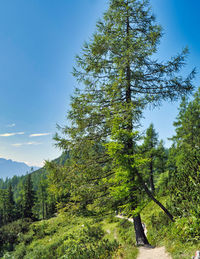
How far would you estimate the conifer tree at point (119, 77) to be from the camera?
757 centimetres

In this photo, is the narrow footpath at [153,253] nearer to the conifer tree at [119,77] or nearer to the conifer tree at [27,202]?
the conifer tree at [119,77]

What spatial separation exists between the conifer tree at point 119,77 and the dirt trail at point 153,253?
658 mm

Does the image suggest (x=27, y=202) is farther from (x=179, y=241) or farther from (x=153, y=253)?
(x=179, y=241)

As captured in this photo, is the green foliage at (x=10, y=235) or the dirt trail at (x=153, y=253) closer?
the dirt trail at (x=153, y=253)

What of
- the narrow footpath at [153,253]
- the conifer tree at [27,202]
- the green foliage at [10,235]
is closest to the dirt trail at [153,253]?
the narrow footpath at [153,253]

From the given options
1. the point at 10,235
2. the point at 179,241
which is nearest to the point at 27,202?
the point at 10,235

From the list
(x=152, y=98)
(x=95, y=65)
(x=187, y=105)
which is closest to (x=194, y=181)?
(x=152, y=98)

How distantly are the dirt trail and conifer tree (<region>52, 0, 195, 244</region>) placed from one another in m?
0.66

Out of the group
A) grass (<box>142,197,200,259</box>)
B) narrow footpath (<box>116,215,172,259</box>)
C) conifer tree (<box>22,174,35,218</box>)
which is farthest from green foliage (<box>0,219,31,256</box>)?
grass (<box>142,197,200,259</box>)

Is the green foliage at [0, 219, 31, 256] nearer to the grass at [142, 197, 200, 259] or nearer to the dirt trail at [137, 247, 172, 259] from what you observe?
the dirt trail at [137, 247, 172, 259]

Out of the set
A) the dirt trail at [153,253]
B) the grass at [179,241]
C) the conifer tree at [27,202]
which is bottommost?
the conifer tree at [27,202]

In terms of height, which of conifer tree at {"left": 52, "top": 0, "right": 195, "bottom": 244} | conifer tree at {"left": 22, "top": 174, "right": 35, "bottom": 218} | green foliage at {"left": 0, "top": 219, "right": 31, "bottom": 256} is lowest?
green foliage at {"left": 0, "top": 219, "right": 31, "bottom": 256}

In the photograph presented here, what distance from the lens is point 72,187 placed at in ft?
24.8

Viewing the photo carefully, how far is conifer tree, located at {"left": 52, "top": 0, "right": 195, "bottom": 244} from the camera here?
7.57m
